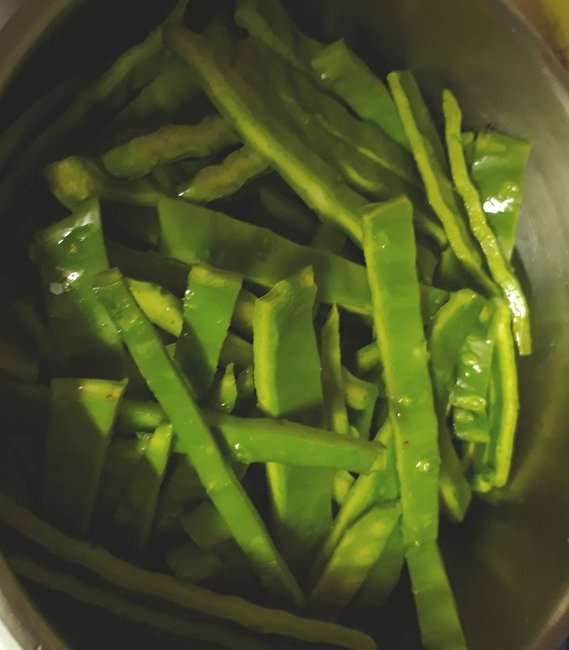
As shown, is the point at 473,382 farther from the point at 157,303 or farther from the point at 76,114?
the point at 76,114

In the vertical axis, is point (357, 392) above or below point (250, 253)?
below

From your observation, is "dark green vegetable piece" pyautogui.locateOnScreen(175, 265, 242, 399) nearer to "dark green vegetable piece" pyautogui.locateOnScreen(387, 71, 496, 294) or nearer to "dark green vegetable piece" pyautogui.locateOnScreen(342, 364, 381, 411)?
"dark green vegetable piece" pyautogui.locateOnScreen(342, 364, 381, 411)

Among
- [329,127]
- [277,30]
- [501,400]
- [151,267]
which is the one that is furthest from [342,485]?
[277,30]

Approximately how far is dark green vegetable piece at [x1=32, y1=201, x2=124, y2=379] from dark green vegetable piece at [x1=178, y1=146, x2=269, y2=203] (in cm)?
12

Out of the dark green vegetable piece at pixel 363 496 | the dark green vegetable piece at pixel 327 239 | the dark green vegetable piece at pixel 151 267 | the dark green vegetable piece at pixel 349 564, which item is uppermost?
the dark green vegetable piece at pixel 151 267

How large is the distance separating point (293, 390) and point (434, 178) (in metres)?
0.35

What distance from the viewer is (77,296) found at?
0.93 meters

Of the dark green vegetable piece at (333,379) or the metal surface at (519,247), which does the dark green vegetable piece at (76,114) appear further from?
the dark green vegetable piece at (333,379)

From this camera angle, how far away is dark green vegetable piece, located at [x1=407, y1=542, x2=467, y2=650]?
961 mm

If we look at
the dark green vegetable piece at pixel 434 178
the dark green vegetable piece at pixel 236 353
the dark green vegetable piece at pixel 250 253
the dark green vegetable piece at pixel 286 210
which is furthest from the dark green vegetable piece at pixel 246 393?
the dark green vegetable piece at pixel 434 178

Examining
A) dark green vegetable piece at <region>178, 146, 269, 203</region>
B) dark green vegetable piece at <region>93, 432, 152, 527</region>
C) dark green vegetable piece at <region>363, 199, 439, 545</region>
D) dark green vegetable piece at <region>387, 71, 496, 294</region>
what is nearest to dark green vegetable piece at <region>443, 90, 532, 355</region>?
dark green vegetable piece at <region>387, 71, 496, 294</region>

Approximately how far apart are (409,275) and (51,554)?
0.51 metres

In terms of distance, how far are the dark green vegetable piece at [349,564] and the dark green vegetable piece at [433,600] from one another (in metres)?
0.06

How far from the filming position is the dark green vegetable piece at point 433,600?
961 mm
